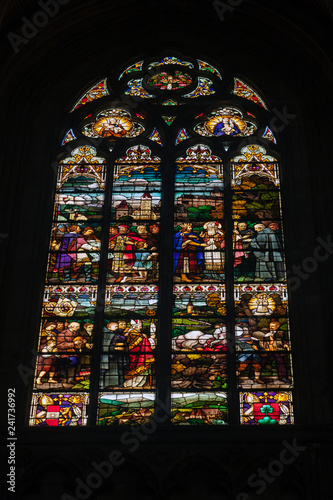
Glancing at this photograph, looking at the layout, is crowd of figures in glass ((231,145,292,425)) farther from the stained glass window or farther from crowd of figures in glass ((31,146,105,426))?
crowd of figures in glass ((31,146,105,426))

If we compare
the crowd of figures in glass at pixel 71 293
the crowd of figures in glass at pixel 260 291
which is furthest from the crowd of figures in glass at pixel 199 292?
the crowd of figures in glass at pixel 71 293

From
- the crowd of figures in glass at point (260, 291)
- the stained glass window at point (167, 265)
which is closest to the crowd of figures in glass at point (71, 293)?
the stained glass window at point (167, 265)

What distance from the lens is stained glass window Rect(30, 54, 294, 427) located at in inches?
358

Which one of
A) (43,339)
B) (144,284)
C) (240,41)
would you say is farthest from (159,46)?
(43,339)

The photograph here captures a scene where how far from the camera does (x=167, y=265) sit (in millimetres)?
9984

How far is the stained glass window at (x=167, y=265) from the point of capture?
9102 mm

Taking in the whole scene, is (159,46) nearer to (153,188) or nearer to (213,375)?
(153,188)

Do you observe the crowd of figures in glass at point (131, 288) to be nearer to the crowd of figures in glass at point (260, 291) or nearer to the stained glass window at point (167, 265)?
the stained glass window at point (167, 265)

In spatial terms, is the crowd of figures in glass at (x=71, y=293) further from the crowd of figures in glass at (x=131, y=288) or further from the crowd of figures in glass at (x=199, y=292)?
the crowd of figures in glass at (x=199, y=292)

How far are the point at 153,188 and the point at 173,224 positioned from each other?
685 millimetres

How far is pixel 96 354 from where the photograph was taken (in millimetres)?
9359

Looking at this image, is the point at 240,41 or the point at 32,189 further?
the point at 240,41

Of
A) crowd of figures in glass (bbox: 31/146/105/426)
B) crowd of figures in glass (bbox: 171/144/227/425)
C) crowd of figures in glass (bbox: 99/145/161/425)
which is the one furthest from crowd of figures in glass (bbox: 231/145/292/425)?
crowd of figures in glass (bbox: 31/146/105/426)

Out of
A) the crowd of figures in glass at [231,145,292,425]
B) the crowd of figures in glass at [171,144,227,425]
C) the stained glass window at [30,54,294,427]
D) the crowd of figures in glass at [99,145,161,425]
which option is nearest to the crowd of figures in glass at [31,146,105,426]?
the stained glass window at [30,54,294,427]
